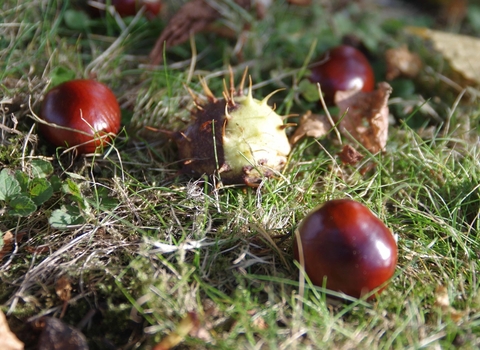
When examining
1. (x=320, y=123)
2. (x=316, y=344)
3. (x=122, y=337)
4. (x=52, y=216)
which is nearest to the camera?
(x=316, y=344)

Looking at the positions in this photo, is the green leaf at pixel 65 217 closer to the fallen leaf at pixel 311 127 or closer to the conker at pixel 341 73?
the fallen leaf at pixel 311 127

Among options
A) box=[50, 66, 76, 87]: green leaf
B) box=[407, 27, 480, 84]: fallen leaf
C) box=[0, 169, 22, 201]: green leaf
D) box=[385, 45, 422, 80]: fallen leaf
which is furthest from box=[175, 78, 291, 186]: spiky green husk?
box=[407, 27, 480, 84]: fallen leaf

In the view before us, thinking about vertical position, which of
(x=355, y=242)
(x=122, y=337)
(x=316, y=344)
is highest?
(x=355, y=242)

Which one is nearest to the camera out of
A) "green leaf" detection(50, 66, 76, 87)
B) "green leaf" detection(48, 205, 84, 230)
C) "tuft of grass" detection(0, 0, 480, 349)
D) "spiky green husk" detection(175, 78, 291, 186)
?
"tuft of grass" detection(0, 0, 480, 349)

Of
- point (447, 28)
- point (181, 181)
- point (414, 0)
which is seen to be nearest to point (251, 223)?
point (181, 181)

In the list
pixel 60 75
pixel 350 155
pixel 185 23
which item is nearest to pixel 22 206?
pixel 60 75

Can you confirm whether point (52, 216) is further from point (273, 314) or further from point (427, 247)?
point (427, 247)

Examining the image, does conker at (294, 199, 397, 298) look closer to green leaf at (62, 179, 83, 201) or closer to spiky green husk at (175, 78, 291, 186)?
spiky green husk at (175, 78, 291, 186)
